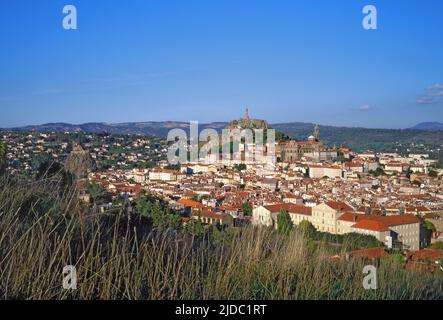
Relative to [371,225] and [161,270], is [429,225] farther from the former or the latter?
[161,270]

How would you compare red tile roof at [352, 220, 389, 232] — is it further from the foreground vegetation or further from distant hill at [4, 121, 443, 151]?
distant hill at [4, 121, 443, 151]

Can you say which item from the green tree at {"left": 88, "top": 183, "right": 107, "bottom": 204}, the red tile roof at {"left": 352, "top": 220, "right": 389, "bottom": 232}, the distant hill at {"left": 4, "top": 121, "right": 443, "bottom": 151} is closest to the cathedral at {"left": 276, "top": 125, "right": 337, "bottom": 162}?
the distant hill at {"left": 4, "top": 121, "right": 443, "bottom": 151}

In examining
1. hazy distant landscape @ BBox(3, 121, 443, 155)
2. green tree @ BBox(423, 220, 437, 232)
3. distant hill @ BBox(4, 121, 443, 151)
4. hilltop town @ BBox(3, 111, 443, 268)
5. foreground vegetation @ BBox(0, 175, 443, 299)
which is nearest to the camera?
foreground vegetation @ BBox(0, 175, 443, 299)

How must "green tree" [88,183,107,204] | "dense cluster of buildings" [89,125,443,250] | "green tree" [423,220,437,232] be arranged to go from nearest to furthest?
"green tree" [88,183,107,204]
"dense cluster of buildings" [89,125,443,250]
"green tree" [423,220,437,232]

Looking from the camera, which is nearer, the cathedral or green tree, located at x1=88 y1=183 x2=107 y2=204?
green tree, located at x1=88 y1=183 x2=107 y2=204

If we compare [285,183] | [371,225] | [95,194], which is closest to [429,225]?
[371,225]

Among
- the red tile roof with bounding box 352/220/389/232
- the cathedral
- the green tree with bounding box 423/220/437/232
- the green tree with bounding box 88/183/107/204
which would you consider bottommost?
the green tree with bounding box 423/220/437/232

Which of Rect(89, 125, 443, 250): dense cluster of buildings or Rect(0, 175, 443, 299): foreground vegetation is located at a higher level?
Rect(0, 175, 443, 299): foreground vegetation

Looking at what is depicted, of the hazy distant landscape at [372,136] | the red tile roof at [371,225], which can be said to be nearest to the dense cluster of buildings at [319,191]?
the red tile roof at [371,225]
